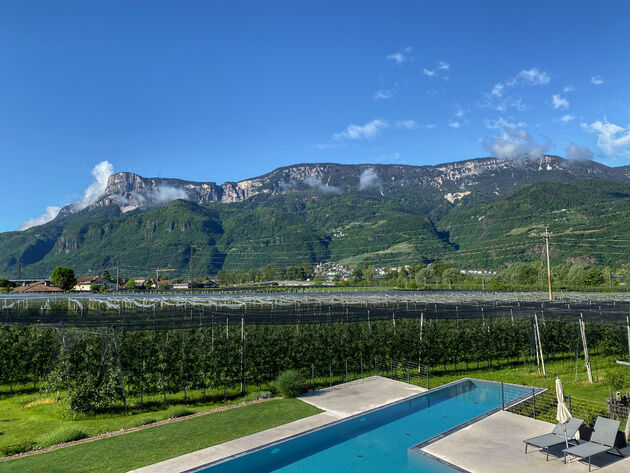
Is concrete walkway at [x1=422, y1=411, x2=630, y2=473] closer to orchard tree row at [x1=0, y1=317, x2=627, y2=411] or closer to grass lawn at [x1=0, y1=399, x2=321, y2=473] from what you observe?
grass lawn at [x1=0, y1=399, x2=321, y2=473]

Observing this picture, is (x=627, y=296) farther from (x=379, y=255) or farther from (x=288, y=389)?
(x=379, y=255)

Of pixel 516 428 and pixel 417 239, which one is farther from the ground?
pixel 417 239

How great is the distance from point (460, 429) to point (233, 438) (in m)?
6.00

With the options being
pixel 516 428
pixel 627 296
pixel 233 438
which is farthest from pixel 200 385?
pixel 627 296

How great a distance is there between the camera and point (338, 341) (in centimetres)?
1778

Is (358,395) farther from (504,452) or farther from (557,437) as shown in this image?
(557,437)

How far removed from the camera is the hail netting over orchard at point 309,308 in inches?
872

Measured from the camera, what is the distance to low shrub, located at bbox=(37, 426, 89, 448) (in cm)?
1025

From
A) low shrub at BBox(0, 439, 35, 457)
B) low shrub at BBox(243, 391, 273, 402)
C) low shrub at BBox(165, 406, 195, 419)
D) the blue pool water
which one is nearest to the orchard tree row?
low shrub at BBox(243, 391, 273, 402)

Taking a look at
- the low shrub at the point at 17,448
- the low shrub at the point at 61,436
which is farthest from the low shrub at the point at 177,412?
the low shrub at the point at 17,448

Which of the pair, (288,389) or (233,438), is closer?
(233,438)

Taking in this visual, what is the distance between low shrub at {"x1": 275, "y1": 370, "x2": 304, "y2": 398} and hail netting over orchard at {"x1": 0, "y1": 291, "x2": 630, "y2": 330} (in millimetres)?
4078

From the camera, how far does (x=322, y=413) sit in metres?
12.3

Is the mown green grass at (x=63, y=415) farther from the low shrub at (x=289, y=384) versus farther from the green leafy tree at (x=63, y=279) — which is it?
the green leafy tree at (x=63, y=279)
